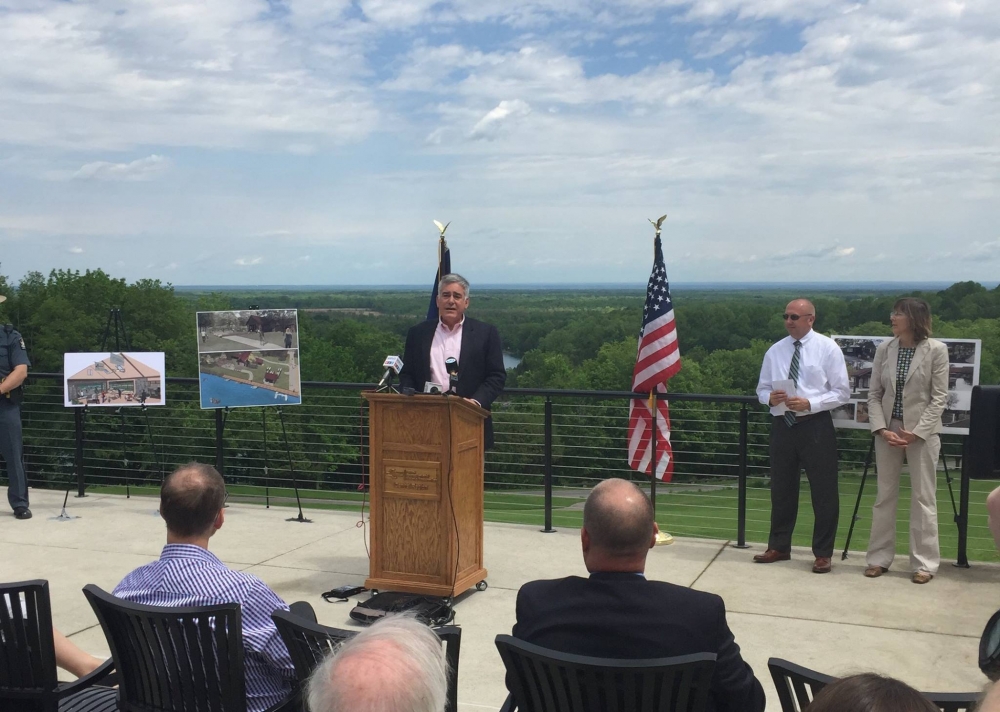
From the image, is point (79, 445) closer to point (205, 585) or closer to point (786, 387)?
point (786, 387)

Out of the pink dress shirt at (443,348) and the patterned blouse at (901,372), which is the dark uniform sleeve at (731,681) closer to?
the pink dress shirt at (443,348)

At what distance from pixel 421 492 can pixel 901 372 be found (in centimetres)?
315

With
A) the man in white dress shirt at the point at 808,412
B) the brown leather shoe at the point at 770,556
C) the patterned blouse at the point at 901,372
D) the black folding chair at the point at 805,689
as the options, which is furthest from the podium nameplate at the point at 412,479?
the black folding chair at the point at 805,689

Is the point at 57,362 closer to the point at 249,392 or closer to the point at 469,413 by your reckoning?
the point at 249,392

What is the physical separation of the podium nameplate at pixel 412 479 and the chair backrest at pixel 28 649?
2.72 m

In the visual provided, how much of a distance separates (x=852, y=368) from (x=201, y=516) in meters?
4.95

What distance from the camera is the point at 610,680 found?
232 cm

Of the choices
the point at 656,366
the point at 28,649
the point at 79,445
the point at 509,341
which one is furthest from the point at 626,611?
the point at 509,341

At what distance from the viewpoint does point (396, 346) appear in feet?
123

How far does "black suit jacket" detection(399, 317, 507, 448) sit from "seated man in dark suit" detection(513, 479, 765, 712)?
129 inches

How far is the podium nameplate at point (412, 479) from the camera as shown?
546 cm

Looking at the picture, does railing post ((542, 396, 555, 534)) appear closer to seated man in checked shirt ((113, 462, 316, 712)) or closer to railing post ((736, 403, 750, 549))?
railing post ((736, 403, 750, 549))

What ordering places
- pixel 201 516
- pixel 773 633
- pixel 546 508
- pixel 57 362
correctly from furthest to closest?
1. pixel 57 362
2. pixel 546 508
3. pixel 773 633
4. pixel 201 516

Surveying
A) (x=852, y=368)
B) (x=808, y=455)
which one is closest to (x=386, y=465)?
(x=808, y=455)
